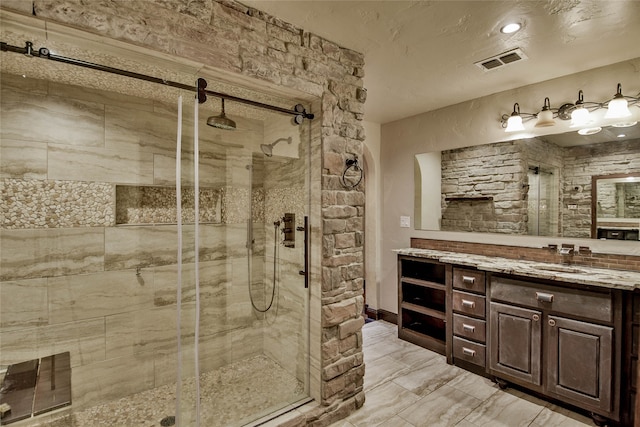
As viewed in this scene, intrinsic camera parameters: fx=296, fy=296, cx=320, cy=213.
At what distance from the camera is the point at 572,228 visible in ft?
8.32

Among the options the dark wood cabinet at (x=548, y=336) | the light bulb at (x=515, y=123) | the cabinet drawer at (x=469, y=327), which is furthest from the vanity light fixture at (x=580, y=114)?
the cabinet drawer at (x=469, y=327)

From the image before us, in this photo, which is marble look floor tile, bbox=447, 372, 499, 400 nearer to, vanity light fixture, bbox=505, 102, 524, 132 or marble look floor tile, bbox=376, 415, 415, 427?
marble look floor tile, bbox=376, 415, 415, 427

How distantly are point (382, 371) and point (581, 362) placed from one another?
4.80 feet

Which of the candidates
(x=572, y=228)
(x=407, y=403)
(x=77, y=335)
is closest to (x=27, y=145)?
(x=77, y=335)

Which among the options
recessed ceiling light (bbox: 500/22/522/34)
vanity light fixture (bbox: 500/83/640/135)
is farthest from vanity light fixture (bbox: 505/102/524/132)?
recessed ceiling light (bbox: 500/22/522/34)

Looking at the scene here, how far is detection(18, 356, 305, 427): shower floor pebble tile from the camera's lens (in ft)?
6.31

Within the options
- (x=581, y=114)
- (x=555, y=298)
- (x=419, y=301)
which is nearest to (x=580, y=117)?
(x=581, y=114)

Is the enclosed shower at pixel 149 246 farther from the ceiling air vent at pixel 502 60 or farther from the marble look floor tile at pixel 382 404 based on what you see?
the ceiling air vent at pixel 502 60

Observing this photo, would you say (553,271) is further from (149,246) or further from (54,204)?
(54,204)

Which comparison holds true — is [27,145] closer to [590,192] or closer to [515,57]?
[515,57]

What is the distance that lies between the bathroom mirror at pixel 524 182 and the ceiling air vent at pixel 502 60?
81 centimetres

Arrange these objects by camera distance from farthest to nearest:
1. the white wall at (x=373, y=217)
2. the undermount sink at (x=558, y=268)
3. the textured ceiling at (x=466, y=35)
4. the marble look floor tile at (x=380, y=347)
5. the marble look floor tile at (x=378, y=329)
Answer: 1. the white wall at (x=373, y=217)
2. the marble look floor tile at (x=378, y=329)
3. the marble look floor tile at (x=380, y=347)
4. the undermount sink at (x=558, y=268)
5. the textured ceiling at (x=466, y=35)

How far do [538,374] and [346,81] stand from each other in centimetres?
263

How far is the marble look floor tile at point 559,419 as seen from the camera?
2.03m
